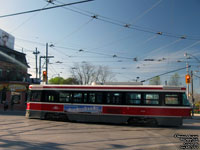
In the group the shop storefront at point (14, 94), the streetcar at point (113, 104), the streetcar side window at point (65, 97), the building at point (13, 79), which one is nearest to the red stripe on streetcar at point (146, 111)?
the streetcar at point (113, 104)

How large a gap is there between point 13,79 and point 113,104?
23824 mm

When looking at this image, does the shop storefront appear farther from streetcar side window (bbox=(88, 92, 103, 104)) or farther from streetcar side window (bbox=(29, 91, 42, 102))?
streetcar side window (bbox=(88, 92, 103, 104))

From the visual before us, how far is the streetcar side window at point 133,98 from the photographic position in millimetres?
12078

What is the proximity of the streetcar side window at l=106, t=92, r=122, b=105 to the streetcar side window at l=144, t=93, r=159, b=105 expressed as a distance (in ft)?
5.83

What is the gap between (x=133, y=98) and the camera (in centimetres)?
1217

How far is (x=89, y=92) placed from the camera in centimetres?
1279

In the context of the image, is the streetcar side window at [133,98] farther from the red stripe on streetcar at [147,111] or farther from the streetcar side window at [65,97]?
the streetcar side window at [65,97]

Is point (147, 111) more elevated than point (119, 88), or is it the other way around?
point (119, 88)

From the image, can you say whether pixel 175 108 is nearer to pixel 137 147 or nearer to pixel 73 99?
pixel 137 147

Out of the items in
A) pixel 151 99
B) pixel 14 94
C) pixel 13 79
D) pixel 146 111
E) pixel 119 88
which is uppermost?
pixel 13 79

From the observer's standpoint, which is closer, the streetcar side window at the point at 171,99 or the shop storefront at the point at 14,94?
the streetcar side window at the point at 171,99

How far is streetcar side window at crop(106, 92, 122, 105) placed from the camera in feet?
40.4

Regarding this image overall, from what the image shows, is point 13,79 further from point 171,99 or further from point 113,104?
point 171,99

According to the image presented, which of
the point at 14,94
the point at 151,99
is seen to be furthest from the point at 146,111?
the point at 14,94
